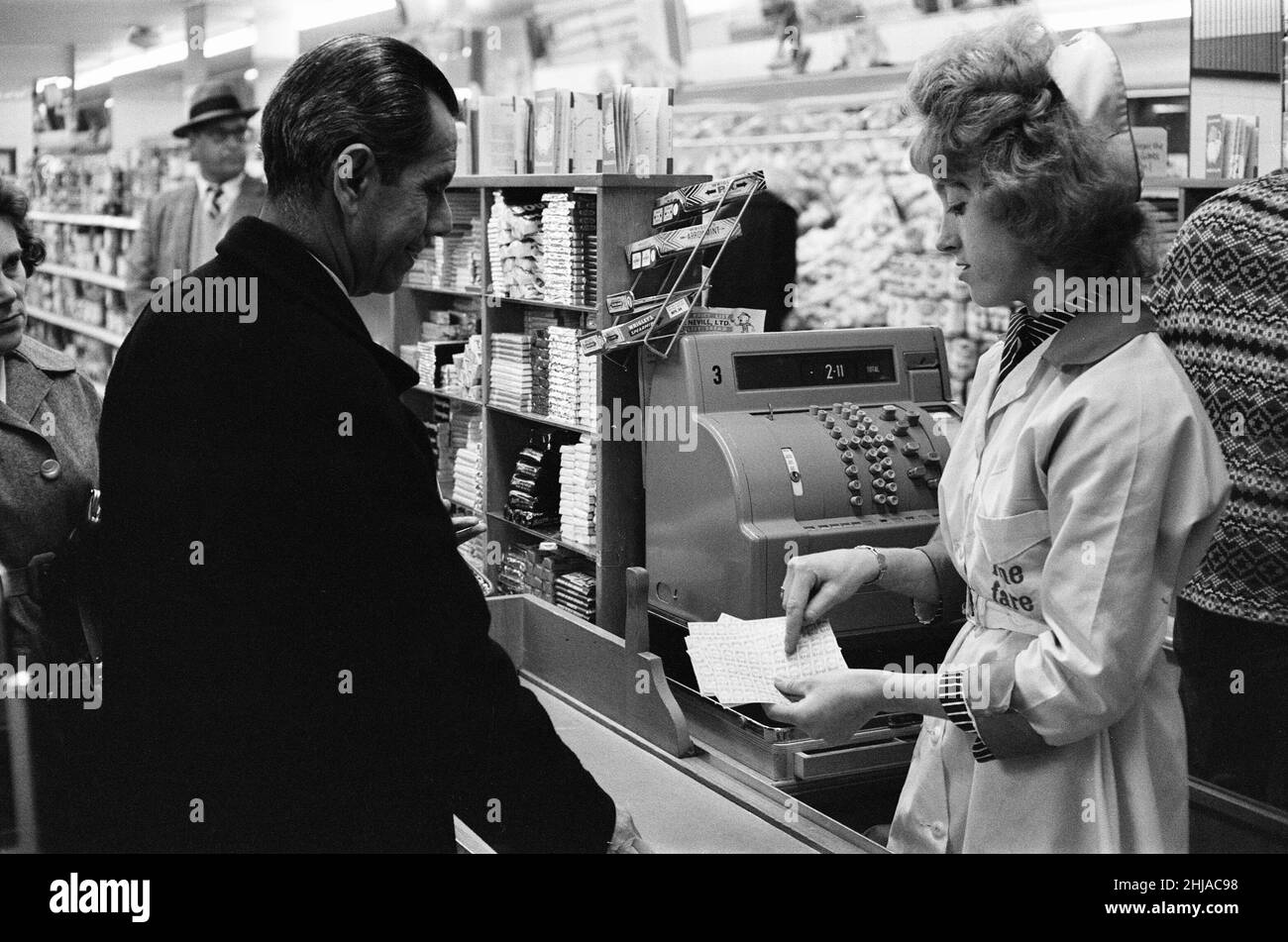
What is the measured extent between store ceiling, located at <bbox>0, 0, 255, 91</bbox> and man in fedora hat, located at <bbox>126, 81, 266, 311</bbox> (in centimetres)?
424

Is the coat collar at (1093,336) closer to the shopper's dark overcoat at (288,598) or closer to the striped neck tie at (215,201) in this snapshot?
the shopper's dark overcoat at (288,598)

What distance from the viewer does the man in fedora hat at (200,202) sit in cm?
641

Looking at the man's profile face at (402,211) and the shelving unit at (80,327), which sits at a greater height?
the man's profile face at (402,211)

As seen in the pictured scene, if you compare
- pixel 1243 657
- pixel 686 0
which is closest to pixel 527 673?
pixel 1243 657

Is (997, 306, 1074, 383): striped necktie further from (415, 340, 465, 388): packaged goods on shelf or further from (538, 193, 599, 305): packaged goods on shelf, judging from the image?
(415, 340, 465, 388): packaged goods on shelf

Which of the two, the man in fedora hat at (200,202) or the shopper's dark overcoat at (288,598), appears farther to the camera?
the man in fedora hat at (200,202)

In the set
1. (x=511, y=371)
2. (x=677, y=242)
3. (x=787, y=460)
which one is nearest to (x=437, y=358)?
(x=511, y=371)

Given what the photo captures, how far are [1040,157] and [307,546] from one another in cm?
106

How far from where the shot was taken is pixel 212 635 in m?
1.58

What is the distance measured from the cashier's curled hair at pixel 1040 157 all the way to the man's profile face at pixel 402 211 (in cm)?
68

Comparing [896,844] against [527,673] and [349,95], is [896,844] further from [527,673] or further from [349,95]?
[527,673]

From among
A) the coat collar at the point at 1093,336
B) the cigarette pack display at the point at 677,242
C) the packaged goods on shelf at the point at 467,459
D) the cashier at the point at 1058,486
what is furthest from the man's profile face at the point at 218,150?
the coat collar at the point at 1093,336

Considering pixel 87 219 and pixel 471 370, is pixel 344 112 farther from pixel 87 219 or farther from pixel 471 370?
pixel 87 219

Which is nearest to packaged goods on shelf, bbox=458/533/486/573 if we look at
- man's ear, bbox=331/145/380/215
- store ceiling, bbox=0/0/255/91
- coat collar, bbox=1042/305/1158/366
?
man's ear, bbox=331/145/380/215
